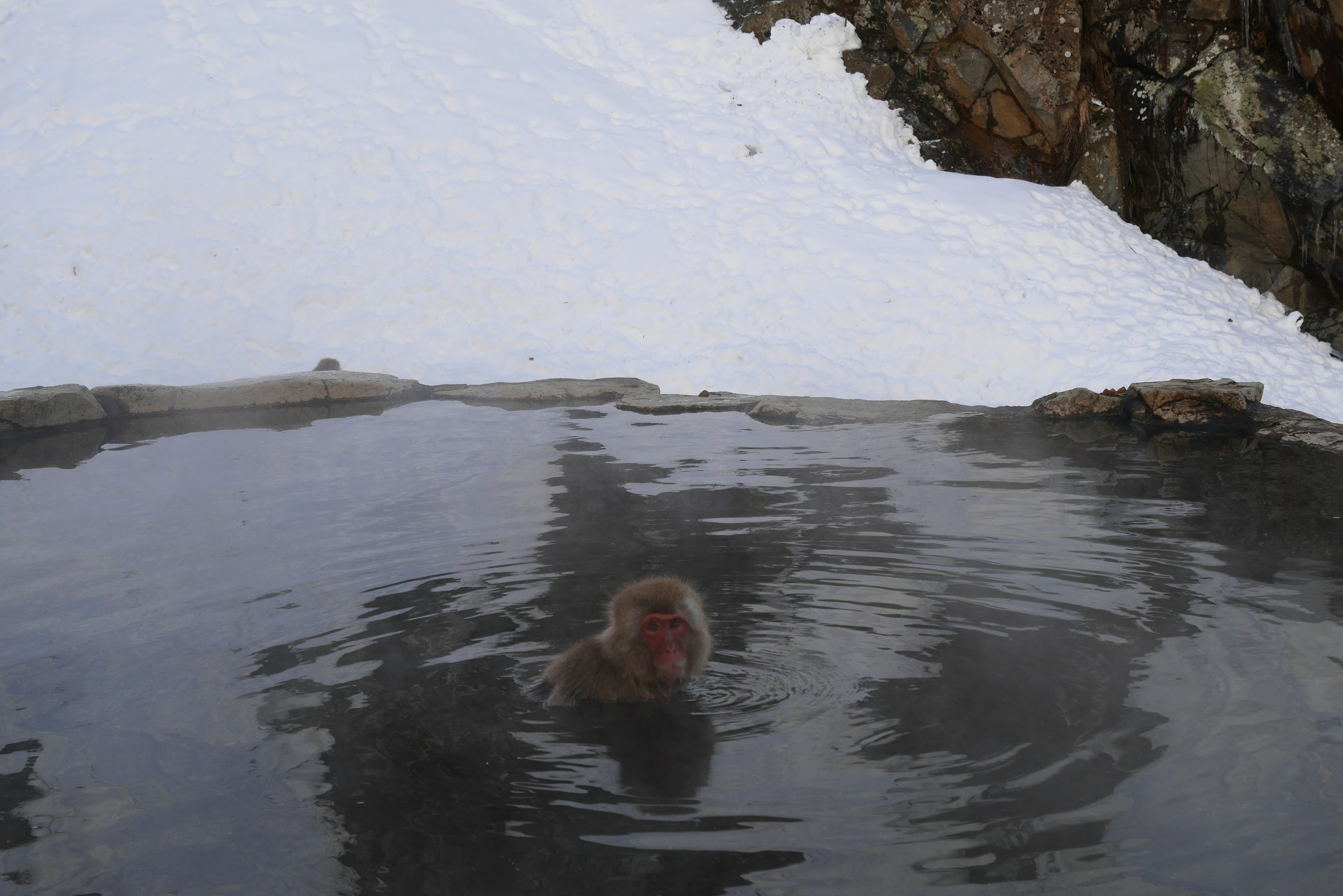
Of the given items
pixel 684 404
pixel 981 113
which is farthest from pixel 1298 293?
pixel 684 404

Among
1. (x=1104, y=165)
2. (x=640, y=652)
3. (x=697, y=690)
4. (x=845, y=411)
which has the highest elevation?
(x=1104, y=165)

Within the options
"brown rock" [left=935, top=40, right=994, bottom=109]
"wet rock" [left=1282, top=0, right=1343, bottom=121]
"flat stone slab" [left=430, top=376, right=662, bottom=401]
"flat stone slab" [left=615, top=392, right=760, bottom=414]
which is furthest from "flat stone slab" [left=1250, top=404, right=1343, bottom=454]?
"brown rock" [left=935, top=40, right=994, bottom=109]

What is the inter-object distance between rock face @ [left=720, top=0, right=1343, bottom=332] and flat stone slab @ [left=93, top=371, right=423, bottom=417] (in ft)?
24.4

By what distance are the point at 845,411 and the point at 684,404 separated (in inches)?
48.1

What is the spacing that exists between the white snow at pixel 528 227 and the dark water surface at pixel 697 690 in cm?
371

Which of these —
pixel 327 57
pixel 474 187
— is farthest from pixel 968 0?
pixel 327 57

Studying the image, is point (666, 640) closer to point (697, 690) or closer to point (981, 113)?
point (697, 690)

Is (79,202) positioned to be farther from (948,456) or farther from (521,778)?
(521,778)

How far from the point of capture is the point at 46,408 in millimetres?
7254

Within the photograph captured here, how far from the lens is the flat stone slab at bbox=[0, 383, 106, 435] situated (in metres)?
7.10

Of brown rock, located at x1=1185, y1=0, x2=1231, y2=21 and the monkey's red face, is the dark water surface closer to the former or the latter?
the monkey's red face

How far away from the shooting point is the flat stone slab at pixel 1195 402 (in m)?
6.88

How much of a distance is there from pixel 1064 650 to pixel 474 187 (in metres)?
9.18

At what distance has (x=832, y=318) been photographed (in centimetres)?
941
